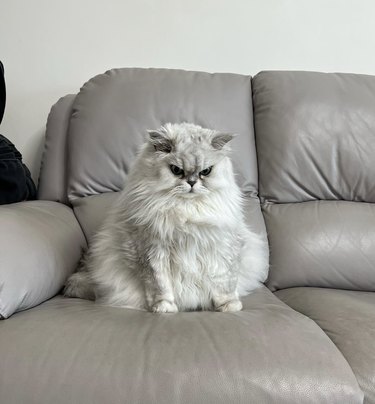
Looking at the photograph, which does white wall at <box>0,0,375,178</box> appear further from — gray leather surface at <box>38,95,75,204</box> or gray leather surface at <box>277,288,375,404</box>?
gray leather surface at <box>277,288,375,404</box>

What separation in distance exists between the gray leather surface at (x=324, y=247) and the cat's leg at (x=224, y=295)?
0.42 meters

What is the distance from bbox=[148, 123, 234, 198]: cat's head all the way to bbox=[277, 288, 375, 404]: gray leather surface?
0.55 m

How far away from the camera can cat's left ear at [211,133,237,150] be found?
1.31m

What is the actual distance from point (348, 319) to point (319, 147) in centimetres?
85

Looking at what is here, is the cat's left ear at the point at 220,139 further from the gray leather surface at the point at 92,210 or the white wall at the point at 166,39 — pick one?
the white wall at the point at 166,39

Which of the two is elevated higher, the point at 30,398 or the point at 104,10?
the point at 104,10

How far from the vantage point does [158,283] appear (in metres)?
1.30

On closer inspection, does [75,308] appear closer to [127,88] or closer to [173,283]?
[173,283]

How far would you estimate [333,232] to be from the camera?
5.70 feet

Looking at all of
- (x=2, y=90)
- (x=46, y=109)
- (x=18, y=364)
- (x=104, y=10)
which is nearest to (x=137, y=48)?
(x=104, y=10)

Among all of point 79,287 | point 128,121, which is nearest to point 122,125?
point 128,121

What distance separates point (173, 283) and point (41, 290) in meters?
0.43

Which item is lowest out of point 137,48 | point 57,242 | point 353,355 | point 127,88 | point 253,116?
point 353,355

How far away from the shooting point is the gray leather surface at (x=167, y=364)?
36.0 inches
